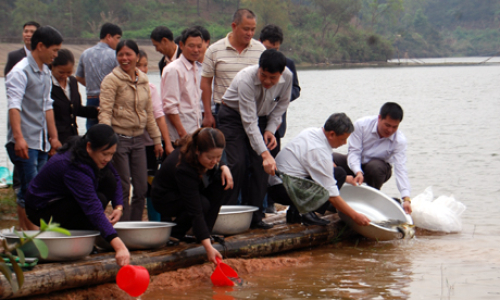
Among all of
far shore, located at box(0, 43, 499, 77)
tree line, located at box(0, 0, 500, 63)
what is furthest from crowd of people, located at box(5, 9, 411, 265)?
tree line, located at box(0, 0, 500, 63)

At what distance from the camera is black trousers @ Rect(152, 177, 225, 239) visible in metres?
4.04

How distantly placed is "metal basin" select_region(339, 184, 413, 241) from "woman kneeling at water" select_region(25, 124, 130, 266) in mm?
2317

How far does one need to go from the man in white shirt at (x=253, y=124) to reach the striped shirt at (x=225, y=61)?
1.81ft

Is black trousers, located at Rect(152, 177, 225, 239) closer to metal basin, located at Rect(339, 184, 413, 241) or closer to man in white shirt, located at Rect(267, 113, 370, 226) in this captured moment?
man in white shirt, located at Rect(267, 113, 370, 226)

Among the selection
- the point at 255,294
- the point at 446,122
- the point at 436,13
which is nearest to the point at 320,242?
the point at 255,294

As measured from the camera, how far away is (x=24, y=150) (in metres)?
4.09

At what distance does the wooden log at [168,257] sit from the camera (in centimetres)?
331

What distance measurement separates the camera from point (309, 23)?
7150cm

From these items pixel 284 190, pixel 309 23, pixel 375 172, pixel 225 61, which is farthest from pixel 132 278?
pixel 309 23

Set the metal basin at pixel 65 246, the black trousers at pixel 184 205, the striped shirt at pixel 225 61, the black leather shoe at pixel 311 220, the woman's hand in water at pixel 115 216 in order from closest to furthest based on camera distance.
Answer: the metal basin at pixel 65 246
the woman's hand in water at pixel 115 216
the black trousers at pixel 184 205
the black leather shoe at pixel 311 220
the striped shirt at pixel 225 61

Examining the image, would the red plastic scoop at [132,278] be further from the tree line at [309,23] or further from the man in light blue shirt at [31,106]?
the tree line at [309,23]

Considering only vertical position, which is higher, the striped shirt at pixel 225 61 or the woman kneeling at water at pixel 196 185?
the striped shirt at pixel 225 61

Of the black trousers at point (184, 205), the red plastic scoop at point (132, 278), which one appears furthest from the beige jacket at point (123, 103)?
the red plastic scoop at point (132, 278)

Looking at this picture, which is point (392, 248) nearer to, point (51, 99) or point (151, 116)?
point (151, 116)
